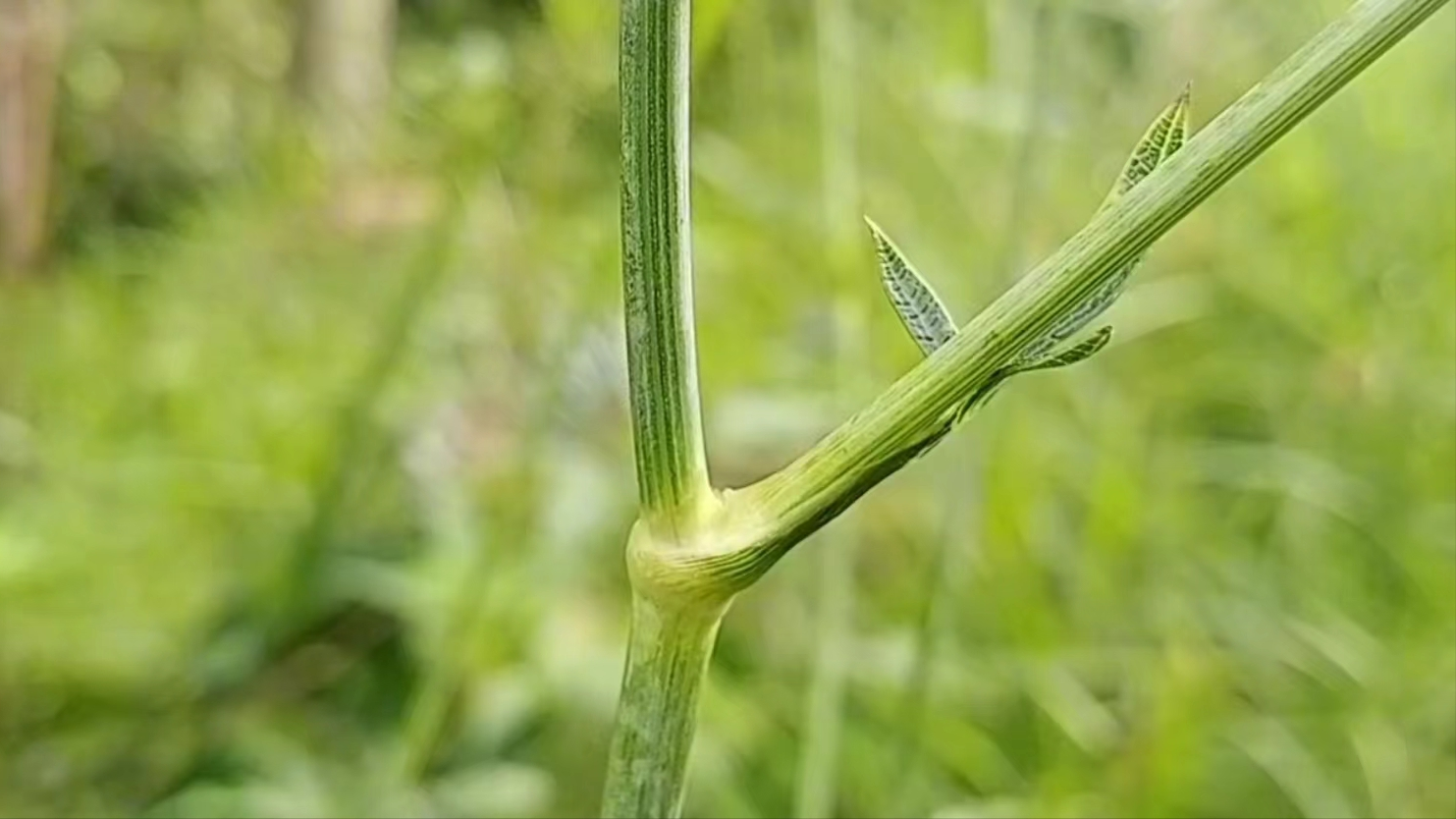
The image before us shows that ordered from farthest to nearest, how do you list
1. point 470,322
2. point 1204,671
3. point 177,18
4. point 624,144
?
point 177,18, point 470,322, point 1204,671, point 624,144

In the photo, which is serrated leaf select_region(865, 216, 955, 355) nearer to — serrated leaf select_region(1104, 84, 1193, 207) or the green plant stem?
serrated leaf select_region(1104, 84, 1193, 207)

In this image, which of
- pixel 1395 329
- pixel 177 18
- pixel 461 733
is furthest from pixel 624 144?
pixel 177 18

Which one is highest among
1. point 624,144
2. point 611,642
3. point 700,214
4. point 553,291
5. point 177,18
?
point 177,18

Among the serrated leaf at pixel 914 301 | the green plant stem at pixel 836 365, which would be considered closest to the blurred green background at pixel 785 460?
the green plant stem at pixel 836 365

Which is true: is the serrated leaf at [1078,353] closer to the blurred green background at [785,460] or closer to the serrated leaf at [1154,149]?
the serrated leaf at [1154,149]

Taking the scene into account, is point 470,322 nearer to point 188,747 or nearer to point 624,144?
point 188,747

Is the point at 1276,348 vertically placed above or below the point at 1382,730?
above

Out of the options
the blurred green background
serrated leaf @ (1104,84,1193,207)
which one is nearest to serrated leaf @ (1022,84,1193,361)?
serrated leaf @ (1104,84,1193,207)

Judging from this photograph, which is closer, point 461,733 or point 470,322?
point 461,733

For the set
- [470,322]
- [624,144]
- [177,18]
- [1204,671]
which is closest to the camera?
[624,144]
